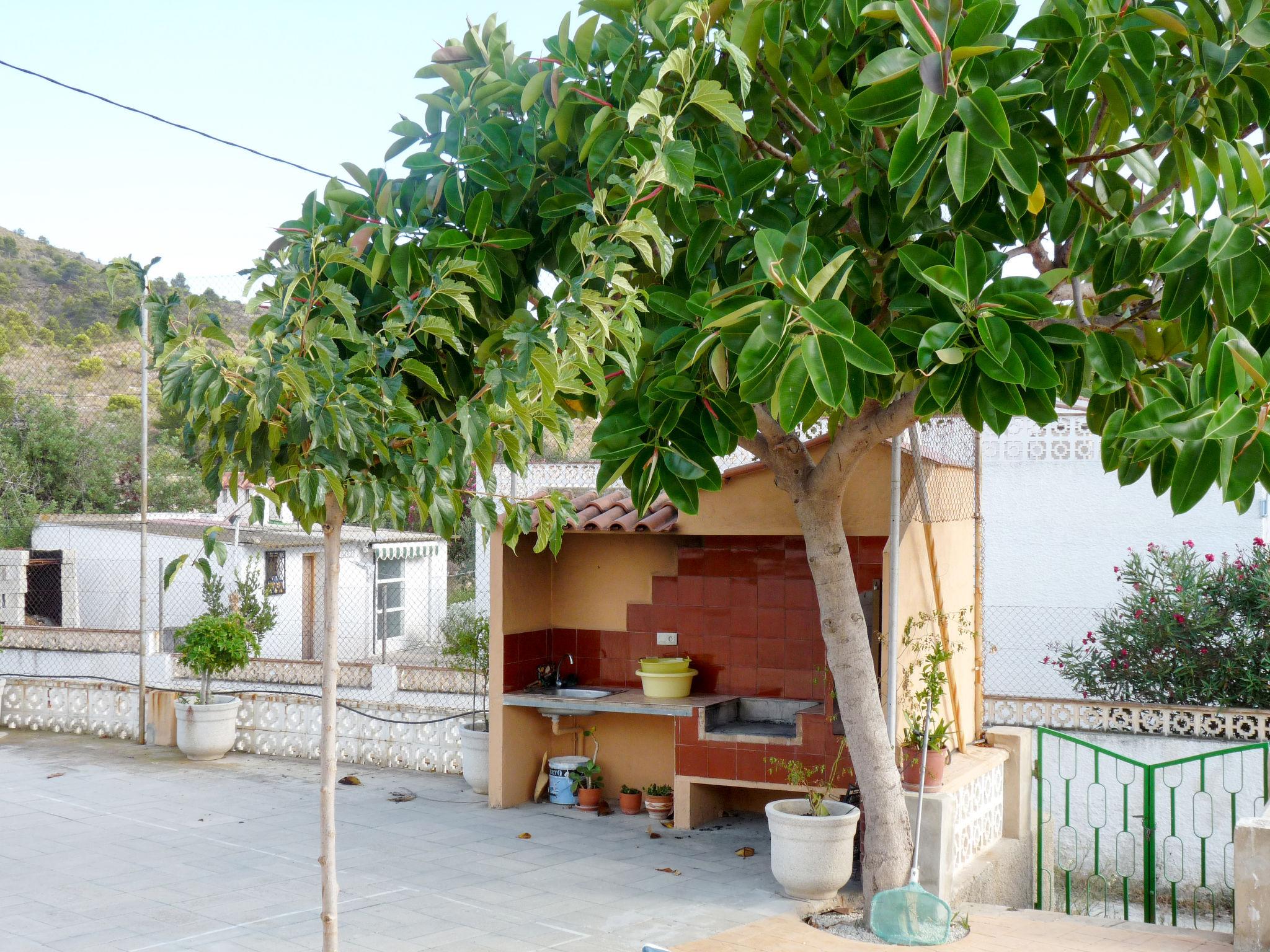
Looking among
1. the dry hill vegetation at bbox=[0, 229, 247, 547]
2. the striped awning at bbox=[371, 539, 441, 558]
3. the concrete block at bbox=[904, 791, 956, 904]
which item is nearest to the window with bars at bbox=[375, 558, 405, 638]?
the striped awning at bbox=[371, 539, 441, 558]

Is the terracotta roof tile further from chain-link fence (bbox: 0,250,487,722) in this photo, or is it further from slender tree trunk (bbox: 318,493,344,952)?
slender tree trunk (bbox: 318,493,344,952)

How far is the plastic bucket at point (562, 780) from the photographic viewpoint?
351 inches

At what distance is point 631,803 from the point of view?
28.7 ft

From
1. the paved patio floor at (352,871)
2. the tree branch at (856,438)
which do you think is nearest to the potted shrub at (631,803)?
the paved patio floor at (352,871)

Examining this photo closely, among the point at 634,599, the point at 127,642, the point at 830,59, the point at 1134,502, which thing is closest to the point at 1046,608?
the point at 1134,502

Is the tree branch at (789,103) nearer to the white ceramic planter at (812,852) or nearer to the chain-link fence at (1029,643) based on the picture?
the white ceramic planter at (812,852)

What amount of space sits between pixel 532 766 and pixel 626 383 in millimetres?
4960

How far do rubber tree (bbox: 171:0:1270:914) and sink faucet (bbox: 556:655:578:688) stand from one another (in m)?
4.13

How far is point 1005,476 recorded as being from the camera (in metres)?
13.5

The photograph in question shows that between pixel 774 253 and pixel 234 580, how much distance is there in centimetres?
1578

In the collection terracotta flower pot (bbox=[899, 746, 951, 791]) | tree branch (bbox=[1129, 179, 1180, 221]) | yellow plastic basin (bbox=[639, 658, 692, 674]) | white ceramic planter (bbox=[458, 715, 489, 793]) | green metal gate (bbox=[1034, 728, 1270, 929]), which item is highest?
tree branch (bbox=[1129, 179, 1180, 221])

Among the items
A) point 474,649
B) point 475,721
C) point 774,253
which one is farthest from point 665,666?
point 774,253

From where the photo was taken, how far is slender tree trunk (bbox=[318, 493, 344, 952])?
13.1ft

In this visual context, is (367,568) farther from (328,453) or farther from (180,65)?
(328,453)
